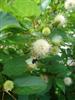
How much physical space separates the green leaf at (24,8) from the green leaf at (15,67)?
0.12m

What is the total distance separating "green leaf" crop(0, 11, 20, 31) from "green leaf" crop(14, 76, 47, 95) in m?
0.14

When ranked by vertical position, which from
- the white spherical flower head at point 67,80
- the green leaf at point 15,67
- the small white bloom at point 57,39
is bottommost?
the green leaf at point 15,67

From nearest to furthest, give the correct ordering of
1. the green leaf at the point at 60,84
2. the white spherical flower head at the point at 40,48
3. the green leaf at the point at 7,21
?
1. the green leaf at the point at 7,21
2. the white spherical flower head at the point at 40,48
3. the green leaf at the point at 60,84

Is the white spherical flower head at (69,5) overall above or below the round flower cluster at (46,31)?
above

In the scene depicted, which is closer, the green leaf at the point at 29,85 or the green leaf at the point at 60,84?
the green leaf at the point at 29,85

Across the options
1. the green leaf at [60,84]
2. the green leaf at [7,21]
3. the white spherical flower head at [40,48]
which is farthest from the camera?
the green leaf at [60,84]

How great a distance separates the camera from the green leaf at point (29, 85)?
2.31 ft

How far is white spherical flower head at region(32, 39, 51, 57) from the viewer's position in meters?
0.75

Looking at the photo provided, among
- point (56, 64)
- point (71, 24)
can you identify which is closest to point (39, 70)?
point (56, 64)

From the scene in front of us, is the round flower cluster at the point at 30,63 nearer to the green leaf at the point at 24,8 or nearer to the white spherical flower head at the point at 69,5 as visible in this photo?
the green leaf at the point at 24,8

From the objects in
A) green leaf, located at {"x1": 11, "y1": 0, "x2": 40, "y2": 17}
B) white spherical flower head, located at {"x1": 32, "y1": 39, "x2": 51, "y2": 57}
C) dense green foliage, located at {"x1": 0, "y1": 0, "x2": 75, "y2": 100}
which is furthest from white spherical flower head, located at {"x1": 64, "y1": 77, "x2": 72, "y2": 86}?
green leaf, located at {"x1": 11, "y1": 0, "x2": 40, "y2": 17}

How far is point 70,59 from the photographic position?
1060 millimetres

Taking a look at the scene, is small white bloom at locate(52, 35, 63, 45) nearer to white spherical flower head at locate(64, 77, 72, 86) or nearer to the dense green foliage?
the dense green foliage

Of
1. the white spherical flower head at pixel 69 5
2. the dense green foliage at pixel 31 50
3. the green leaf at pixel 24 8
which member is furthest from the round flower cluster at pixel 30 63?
the white spherical flower head at pixel 69 5
